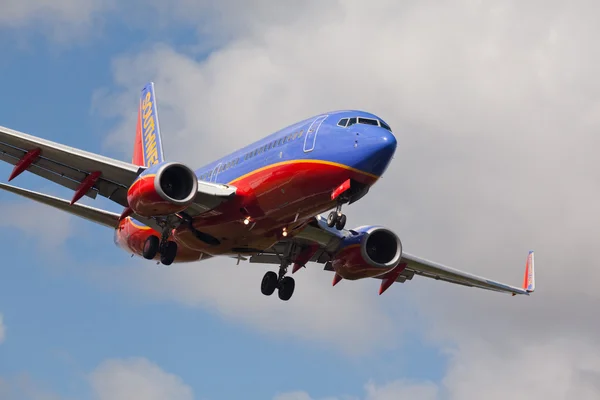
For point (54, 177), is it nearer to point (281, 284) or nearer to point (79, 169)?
point (79, 169)

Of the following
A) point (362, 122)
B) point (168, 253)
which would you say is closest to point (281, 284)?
point (168, 253)

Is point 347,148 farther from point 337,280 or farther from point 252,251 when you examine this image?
point 337,280

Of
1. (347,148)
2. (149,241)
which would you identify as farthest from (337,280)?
(347,148)

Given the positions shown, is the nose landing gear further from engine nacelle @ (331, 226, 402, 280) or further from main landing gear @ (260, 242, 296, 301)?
engine nacelle @ (331, 226, 402, 280)

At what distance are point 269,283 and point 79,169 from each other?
1012cm

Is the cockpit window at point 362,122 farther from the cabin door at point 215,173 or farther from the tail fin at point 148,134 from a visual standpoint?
the tail fin at point 148,134

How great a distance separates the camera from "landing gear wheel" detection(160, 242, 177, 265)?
142 feet

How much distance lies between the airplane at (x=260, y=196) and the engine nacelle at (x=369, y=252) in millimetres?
43

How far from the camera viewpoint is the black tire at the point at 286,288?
46812 mm

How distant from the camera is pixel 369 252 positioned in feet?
152

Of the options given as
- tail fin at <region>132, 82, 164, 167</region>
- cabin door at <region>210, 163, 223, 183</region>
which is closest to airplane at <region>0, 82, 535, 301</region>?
cabin door at <region>210, 163, 223, 183</region>

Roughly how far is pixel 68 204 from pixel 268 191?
1109 cm

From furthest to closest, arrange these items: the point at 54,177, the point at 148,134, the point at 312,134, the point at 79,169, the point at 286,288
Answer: the point at 148,134
the point at 286,288
the point at 54,177
the point at 79,169
the point at 312,134

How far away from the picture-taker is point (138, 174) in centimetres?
4097
